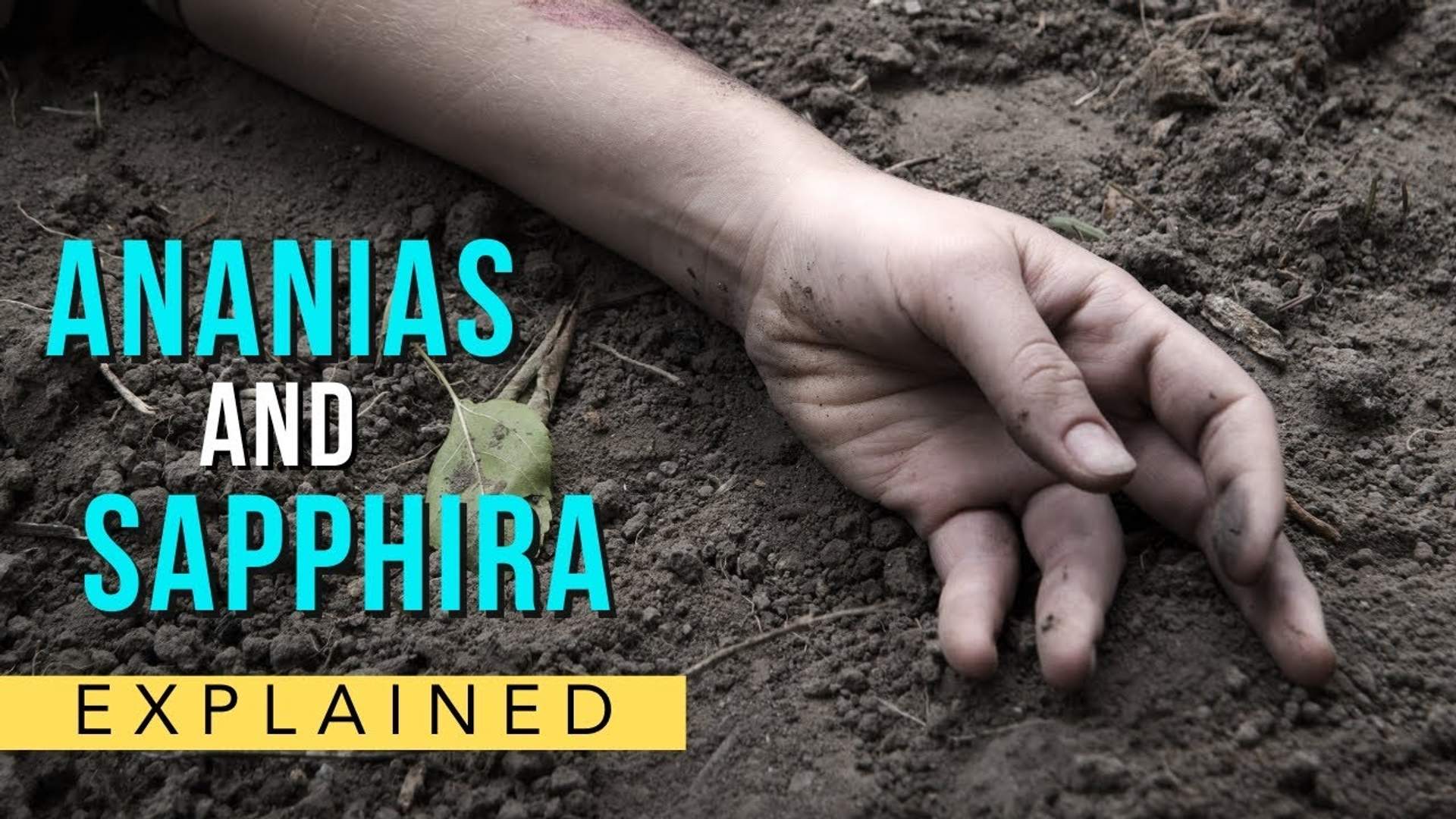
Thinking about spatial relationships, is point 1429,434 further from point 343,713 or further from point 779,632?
point 343,713

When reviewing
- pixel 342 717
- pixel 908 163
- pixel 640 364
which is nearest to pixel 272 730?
pixel 342 717

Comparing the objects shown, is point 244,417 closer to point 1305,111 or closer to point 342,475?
Answer: point 342,475

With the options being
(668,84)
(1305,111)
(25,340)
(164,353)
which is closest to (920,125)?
(668,84)

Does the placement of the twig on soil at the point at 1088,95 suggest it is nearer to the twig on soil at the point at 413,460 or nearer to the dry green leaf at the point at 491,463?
the dry green leaf at the point at 491,463

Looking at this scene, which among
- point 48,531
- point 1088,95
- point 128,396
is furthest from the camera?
point 1088,95

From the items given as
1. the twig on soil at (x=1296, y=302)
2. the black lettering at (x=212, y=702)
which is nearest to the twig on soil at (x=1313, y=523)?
the twig on soil at (x=1296, y=302)
